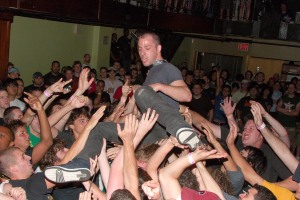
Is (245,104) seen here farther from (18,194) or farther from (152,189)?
(18,194)

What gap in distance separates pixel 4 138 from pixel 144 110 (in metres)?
1.24

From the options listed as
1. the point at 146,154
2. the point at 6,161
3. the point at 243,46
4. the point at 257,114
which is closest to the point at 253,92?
the point at 257,114

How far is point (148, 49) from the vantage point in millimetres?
3402

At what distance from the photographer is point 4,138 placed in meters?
3.49

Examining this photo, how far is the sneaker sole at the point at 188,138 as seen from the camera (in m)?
2.62

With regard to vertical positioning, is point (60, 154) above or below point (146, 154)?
below

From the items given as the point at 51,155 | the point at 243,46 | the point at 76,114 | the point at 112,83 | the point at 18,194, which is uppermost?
the point at 243,46

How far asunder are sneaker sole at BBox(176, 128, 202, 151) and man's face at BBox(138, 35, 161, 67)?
974 mm

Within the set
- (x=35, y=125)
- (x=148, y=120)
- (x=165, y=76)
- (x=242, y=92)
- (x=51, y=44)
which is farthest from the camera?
(x=51, y=44)

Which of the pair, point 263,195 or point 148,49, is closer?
point 263,195

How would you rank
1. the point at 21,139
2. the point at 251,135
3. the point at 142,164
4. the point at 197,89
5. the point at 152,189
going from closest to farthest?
the point at 152,189 → the point at 142,164 → the point at 21,139 → the point at 251,135 → the point at 197,89

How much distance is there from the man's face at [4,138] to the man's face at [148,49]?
132cm

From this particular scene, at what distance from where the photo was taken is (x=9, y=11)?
6699mm

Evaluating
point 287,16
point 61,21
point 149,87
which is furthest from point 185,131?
point 287,16
